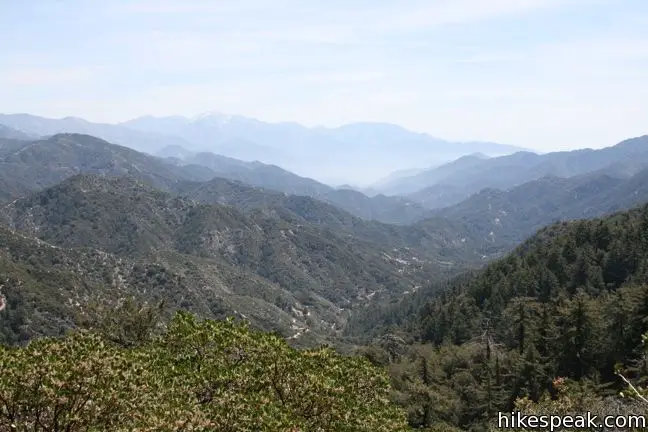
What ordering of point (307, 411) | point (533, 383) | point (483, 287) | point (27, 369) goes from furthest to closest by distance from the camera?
point (483, 287) < point (533, 383) < point (307, 411) < point (27, 369)

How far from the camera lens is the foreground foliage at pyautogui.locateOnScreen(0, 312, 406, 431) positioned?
67.7 feet

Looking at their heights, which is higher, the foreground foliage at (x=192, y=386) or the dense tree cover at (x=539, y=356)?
the foreground foliage at (x=192, y=386)

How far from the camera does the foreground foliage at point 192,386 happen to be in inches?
812

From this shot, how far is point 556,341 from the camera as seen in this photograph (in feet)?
235

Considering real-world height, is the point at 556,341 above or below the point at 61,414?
below

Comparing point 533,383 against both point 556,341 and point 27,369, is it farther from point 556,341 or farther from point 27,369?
point 27,369

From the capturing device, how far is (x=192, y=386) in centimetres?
2627

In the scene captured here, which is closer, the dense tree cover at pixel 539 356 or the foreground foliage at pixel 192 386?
the foreground foliage at pixel 192 386

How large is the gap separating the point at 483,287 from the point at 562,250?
78.7 ft

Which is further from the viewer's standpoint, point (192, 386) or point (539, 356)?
point (539, 356)

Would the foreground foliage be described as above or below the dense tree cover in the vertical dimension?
above

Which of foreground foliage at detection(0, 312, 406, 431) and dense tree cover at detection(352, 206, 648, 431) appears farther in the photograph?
dense tree cover at detection(352, 206, 648, 431)

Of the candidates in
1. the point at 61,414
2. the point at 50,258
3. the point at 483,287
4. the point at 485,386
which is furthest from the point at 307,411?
the point at 50,258

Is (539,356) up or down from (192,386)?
down
